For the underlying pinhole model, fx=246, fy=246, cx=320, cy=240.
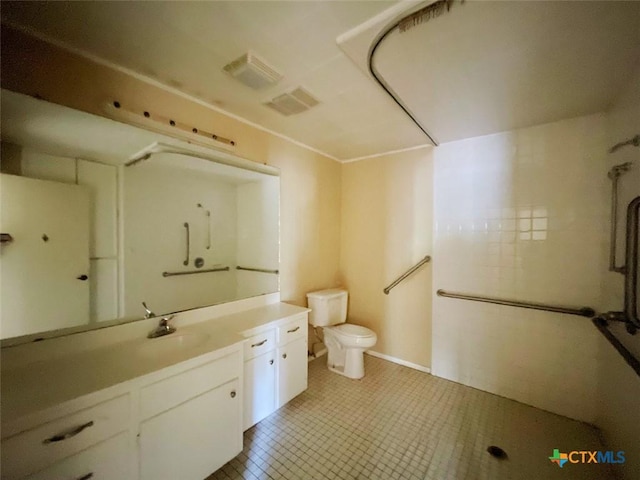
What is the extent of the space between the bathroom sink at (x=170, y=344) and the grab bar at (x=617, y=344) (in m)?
2.21

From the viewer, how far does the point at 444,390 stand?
229 cm

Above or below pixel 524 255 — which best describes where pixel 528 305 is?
below

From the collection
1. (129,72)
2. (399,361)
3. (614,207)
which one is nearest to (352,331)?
(399,361)

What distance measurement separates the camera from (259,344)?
1767 millimetres

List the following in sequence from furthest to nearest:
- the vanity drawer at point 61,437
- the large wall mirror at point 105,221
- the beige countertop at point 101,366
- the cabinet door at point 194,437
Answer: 1. the large wall mirror at point 105,221
2. the cabinet door at point 194,437
3. the beige countertop at point 101,366
4. the vanity drawer at point 61,437

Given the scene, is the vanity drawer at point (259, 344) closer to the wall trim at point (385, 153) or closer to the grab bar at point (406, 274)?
the grab bar at point (406, 274)

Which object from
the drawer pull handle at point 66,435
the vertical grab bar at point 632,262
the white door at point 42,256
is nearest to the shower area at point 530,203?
the vertical grab bar at point 632,262

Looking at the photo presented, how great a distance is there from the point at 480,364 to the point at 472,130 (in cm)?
214

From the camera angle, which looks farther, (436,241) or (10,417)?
(436,241)

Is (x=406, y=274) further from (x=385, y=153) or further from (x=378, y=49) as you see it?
(x=378, y=49)

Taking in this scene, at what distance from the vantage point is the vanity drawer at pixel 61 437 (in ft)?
2.74

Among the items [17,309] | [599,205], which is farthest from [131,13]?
[599,205]

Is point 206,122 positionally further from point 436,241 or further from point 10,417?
point 436,241

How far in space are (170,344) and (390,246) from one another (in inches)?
89.4
